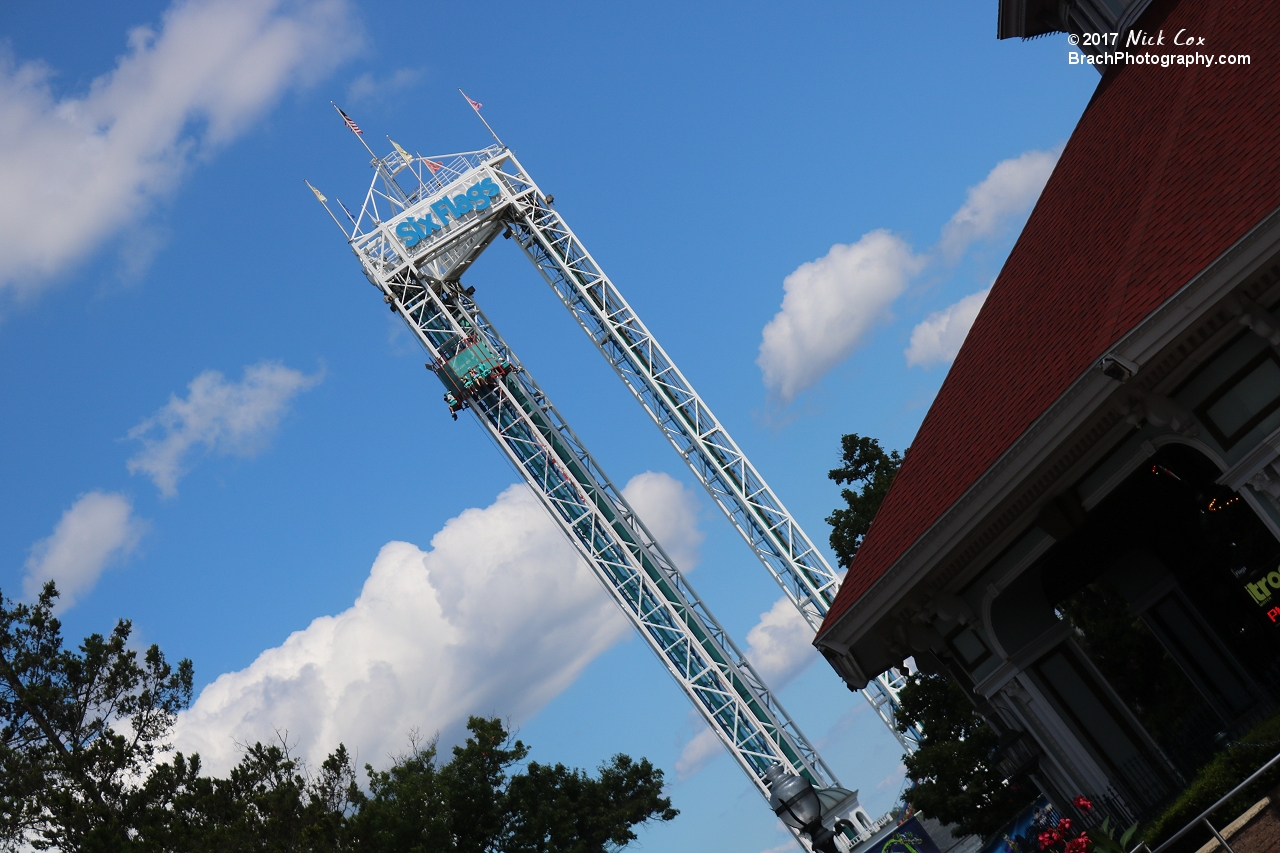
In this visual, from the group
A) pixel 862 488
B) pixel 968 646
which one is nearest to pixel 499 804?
pixel 862 488

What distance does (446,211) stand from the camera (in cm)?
5344

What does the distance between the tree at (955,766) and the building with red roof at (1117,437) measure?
6808 mm

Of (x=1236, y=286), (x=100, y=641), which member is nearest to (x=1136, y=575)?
(x=1236, y=286)

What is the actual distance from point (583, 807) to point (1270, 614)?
40.4 meters

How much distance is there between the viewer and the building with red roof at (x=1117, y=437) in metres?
11.2

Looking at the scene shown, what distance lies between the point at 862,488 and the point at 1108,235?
51.9 feet

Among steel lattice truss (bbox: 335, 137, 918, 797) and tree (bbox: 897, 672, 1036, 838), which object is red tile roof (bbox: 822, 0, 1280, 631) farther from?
steel lattice truss (bbox: 335, 137, 918, 797)

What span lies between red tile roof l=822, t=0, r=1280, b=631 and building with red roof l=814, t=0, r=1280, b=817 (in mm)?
47

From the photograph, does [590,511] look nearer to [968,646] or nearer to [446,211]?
[446,211]

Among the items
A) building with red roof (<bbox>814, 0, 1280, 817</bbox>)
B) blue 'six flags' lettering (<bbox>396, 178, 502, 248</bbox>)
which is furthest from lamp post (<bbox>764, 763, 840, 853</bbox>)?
blue 'six flags' lettering (<bbox>396, 178, 502, 248</bbox>)

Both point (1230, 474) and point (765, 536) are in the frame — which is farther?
point (765, 536)

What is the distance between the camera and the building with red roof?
36.9 ft

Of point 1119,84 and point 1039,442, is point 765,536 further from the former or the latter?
point 1039,442

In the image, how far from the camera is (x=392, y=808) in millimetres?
41438
